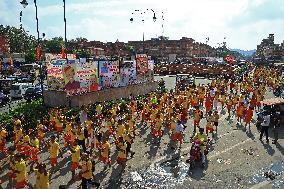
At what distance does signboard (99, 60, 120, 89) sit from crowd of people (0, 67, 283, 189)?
2788mm

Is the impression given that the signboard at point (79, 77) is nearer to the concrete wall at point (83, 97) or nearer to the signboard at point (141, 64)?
the concrete wall at point (83, 97)

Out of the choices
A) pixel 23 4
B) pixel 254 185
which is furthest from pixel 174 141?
pixel 23 4

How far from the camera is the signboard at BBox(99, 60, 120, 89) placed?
1080 inches

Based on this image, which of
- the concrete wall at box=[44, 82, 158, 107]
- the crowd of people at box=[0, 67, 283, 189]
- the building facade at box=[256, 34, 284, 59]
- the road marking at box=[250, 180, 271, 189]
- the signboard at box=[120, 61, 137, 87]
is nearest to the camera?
the crowd of people at box=[0, 67, 283, 189]

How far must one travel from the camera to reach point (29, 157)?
585 inches

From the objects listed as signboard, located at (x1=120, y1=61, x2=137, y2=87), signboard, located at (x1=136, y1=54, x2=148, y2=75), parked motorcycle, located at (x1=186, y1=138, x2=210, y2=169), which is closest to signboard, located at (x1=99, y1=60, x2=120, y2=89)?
signboard, located at (x1=120, y1=61, x2=137, y2=87)

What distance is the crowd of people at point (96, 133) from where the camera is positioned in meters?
11.9

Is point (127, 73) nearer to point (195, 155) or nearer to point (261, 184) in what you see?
point (195, 155)

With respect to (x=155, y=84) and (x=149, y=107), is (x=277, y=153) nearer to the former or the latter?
(x=149, y=107)

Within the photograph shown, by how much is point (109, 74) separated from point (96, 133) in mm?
12149

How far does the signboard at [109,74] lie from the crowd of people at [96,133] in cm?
279

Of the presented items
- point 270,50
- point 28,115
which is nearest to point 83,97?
point 28,115

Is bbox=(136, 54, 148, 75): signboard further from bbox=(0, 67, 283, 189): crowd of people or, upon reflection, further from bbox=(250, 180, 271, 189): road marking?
bbox=(250, 180, 271, 189): road marking

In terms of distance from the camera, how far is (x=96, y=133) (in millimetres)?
16453
